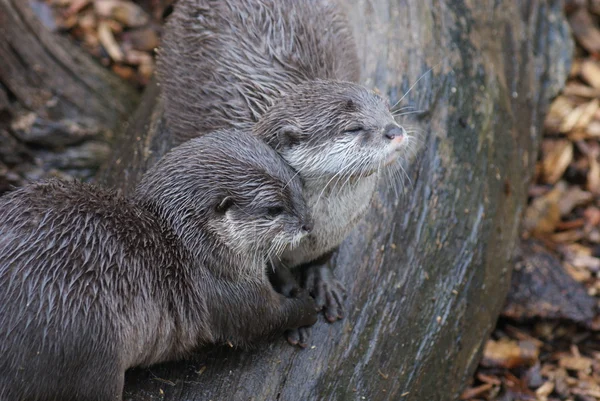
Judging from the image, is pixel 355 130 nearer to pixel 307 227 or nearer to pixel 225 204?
pixel 307 227

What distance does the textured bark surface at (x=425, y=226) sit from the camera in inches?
97.5

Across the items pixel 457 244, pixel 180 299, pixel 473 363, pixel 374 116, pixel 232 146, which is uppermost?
pixel 374 116

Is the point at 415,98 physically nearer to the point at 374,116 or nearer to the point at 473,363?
the point at 374,116

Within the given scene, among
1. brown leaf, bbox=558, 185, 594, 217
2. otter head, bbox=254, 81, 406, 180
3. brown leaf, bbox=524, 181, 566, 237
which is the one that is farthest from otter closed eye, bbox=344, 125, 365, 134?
brown leaf, bbox=558, 185, 594, 217

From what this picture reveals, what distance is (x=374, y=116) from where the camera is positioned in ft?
8.02

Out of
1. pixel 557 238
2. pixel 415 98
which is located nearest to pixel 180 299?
pixel 415 98

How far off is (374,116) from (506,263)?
1.21m

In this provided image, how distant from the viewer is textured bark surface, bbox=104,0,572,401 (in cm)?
248

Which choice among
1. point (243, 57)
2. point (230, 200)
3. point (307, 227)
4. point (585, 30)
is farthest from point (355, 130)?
point (585, 30)

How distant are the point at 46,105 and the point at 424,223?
7.00 feet

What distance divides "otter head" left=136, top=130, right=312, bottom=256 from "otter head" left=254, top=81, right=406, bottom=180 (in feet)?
0.47

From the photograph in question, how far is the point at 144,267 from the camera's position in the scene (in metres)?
2.15

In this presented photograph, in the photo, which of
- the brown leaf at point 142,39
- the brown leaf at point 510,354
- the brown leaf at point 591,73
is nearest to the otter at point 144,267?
the brown leaf at point 510,354

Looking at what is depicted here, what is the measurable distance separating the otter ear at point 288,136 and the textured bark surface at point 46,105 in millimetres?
1828
